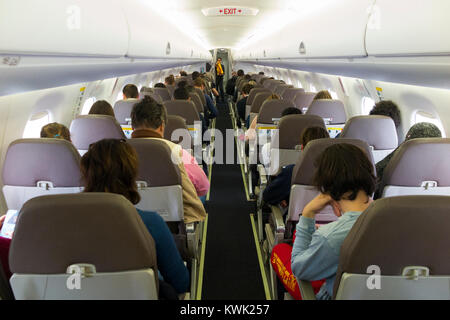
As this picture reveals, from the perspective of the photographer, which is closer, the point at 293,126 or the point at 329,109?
the point at 293,126

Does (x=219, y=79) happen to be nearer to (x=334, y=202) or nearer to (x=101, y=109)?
(x=101, y=109)

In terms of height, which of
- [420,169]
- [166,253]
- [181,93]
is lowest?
[166,253]

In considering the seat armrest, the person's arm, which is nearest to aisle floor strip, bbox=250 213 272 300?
the seat armrest

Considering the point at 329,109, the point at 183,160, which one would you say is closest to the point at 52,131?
the point at 183,160

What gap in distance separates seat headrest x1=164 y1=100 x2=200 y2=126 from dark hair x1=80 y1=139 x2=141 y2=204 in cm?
413

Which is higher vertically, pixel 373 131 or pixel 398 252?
pixel 373 131

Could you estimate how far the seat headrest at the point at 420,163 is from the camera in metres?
2.66

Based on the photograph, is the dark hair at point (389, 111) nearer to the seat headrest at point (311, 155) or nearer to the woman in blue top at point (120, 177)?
the seat headrest at point (311, 155)

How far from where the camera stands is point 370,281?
166 centimetres

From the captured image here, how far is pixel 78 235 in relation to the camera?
158 cm

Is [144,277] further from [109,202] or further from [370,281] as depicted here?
[370,281]

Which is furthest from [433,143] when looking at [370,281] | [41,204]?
[41,204]

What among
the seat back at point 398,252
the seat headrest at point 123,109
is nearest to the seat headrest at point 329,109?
the seat headrest at point 123,109

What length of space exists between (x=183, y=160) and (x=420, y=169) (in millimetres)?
1819
